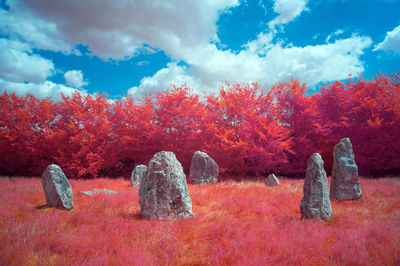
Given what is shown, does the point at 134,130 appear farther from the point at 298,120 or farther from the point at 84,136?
the point at 298,120

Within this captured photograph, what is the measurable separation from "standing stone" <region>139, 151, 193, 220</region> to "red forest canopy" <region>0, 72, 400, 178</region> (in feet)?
30.4

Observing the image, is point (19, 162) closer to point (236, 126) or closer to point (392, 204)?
point (236, 126)

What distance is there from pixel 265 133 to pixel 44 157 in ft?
77.3

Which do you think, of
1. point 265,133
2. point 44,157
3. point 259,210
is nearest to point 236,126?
point 265,133

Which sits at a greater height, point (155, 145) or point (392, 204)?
point (155, 145)

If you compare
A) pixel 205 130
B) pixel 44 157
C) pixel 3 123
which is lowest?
pixel 44 157

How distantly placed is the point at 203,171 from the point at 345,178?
8.59 metres

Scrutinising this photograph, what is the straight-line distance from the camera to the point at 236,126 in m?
17.8

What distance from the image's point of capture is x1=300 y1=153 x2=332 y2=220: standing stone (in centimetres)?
684

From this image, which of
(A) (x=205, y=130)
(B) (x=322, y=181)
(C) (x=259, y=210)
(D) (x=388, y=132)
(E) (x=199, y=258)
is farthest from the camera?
(A) (x=205, y=130)

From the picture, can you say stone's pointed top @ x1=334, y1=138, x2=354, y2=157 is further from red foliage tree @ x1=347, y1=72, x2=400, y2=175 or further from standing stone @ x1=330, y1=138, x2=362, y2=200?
red foliage tree @ x1=347, y1=72, x2=400, y2=175

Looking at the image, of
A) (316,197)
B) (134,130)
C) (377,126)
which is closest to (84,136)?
(134,130)

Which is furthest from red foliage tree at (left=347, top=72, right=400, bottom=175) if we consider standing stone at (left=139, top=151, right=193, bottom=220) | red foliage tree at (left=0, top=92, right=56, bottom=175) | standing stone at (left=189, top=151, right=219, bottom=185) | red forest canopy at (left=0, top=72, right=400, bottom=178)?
red foliage tree at (left=0, top=92, right=56, bottom=175)

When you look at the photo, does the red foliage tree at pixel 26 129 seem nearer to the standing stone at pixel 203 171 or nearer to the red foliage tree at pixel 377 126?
the standing stone at pixel 203 171
